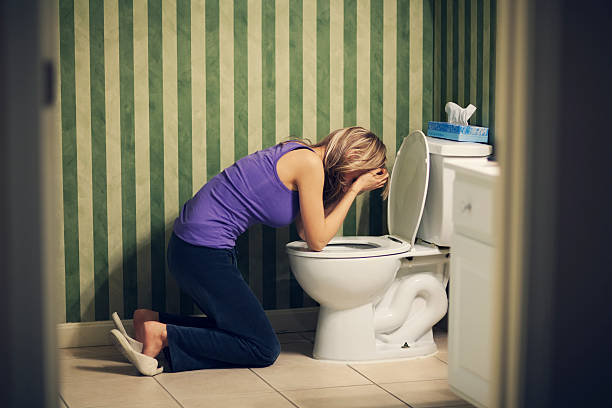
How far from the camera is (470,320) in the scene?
2369mm

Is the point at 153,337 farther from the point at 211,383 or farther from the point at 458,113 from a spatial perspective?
the point at 458,113

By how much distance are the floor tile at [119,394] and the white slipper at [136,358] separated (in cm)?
3

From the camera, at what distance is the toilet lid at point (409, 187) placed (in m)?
3.14

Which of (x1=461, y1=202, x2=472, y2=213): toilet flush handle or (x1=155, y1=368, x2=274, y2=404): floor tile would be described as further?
(x1=155, y1=368, x2=274, y2=404): floor tile

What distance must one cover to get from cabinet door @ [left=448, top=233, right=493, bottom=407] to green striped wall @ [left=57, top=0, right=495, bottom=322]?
3.27ft

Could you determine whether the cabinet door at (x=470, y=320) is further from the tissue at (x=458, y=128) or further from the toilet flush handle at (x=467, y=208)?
the tissue at (x=458, y=128)

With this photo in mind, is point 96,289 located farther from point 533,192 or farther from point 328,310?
point 533,192

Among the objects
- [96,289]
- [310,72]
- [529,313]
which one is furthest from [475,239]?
[96,289]

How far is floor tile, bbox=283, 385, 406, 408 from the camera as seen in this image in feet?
8.51

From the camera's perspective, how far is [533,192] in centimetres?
156

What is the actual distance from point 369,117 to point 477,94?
48 cm

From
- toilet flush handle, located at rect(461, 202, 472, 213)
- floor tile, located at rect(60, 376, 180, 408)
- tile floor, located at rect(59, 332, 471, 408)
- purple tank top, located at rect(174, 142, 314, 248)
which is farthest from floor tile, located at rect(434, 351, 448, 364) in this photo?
floor tile, located at rect(60, 376, 180, 408)

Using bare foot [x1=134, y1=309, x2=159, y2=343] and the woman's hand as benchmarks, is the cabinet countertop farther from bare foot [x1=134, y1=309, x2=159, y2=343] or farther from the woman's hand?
bare foot [x1=134, y1=309, x2=159, y2=343]

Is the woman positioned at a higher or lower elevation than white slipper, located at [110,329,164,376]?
higher
